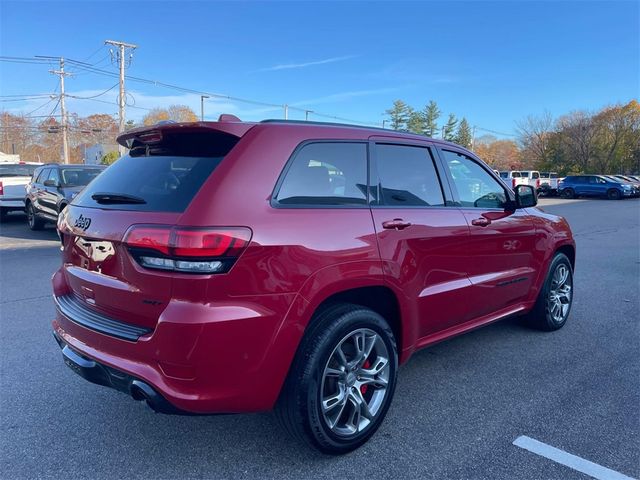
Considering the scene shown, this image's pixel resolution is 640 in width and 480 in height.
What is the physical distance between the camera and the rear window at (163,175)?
2.33 metres

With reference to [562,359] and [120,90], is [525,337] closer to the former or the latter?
[562,359]

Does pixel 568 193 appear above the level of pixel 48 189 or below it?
below

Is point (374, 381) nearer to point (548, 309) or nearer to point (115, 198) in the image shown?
point (115, 198)

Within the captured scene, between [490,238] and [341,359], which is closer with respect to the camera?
[341,359]

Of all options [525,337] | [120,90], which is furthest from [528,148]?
[525,337]

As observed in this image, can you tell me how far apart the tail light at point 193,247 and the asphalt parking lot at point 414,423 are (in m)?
1.17

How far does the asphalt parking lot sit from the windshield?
7348mm

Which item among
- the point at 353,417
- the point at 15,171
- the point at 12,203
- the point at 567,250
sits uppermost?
the point at 15,171

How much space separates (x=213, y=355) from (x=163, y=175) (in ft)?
3.36

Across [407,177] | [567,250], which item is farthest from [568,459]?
[567,250]

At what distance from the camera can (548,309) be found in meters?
4.59

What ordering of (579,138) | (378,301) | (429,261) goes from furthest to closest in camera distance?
(579,138) < (429,261) < (378,301)

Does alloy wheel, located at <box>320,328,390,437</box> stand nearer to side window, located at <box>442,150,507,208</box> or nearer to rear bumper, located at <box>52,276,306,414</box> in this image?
rear bumper, located at <box>52,276,306,414</box>

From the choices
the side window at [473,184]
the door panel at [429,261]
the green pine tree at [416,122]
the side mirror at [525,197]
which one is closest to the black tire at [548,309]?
the side mirror at [525,197]
